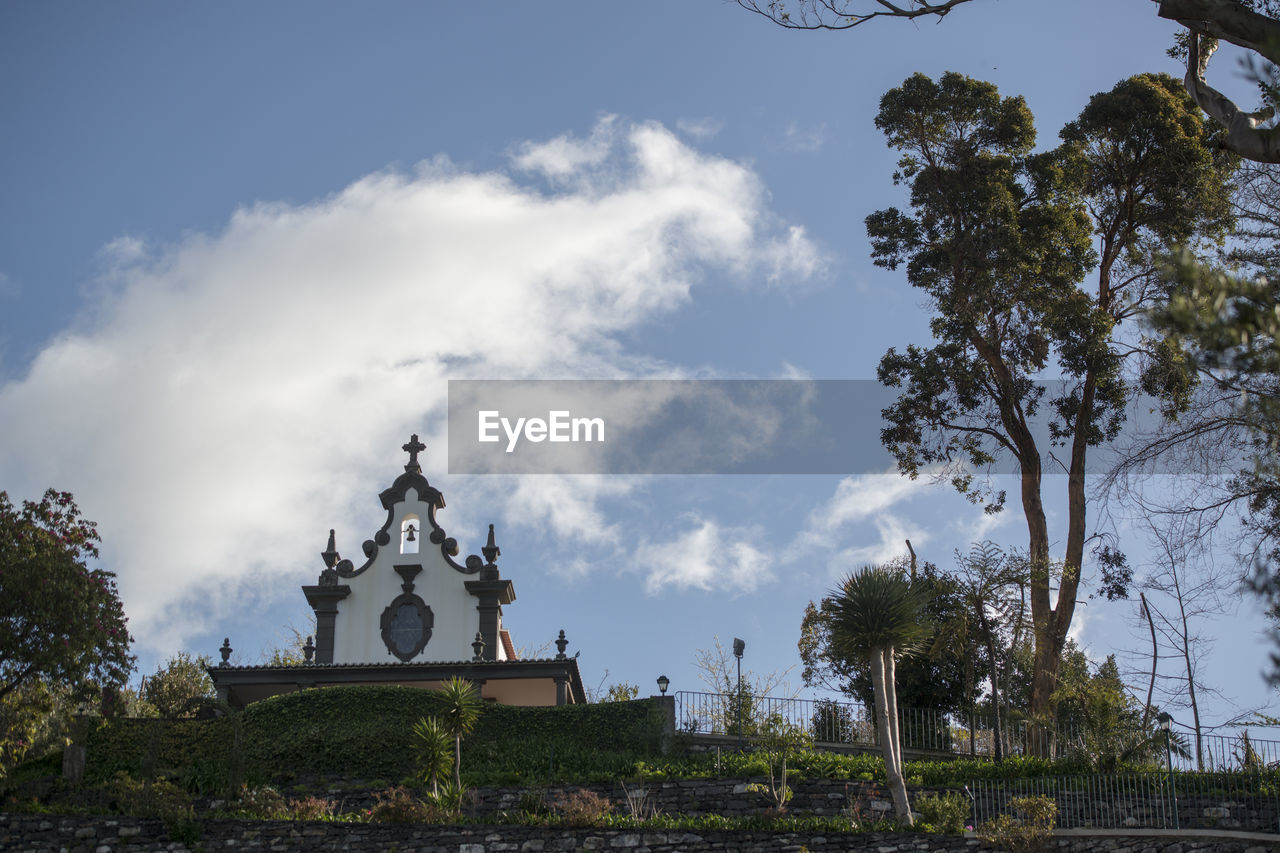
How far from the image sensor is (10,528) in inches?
910

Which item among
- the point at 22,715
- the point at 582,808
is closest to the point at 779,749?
the point at 582,808

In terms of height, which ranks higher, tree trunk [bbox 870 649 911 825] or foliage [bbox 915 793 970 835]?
tree trunk [bbox 870 649 911 825]

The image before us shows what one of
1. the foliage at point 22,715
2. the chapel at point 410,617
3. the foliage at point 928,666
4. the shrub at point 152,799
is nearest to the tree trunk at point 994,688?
the foliage at point 928,666

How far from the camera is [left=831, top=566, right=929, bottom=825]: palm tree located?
22656 mm

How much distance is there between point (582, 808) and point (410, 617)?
13213 mm

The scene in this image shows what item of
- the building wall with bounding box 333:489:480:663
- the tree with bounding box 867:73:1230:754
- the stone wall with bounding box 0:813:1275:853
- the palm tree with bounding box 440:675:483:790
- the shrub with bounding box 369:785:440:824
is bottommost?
the stone wall with bounding box 0:813:1275:853

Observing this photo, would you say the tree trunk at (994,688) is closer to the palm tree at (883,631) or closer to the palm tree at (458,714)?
the palm tree at (883,631)

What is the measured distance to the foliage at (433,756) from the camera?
77.2 ft

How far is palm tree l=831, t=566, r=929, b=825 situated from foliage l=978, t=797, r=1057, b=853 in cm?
233

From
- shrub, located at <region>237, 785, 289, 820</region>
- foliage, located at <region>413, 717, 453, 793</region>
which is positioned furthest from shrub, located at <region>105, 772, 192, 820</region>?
foliage, located at <region>413, 717, 453, 793</region>

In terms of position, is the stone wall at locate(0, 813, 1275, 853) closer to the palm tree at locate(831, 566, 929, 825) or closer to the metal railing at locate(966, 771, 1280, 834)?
the metal railing at locate(966, 771, 1280, 834)

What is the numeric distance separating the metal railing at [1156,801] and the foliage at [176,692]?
17012 millimetres

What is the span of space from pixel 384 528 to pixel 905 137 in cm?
1766

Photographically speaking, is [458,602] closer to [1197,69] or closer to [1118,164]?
[1118,164]
